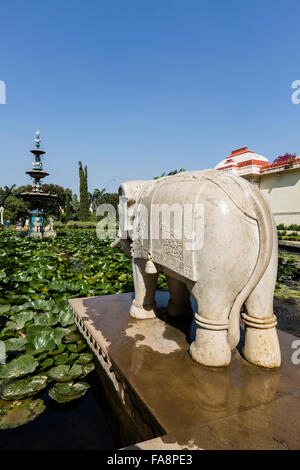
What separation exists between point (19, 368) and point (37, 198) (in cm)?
1371

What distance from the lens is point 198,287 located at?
1612 millimetres

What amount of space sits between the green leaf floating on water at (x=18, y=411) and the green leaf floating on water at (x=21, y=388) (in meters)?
0.05

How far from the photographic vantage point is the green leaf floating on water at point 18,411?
1608 millimetres

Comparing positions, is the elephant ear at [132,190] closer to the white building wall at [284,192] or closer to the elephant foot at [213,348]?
the elephant foot at [213,348]

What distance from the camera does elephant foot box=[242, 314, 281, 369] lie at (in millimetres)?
1643

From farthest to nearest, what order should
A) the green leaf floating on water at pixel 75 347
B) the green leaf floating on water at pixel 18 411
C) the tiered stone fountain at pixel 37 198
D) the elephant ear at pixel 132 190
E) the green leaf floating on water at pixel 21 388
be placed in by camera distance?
1. the tiered stone fountain at pixel 37 198
2. the elephant ear at pixel 132 190
3. the green leaf floating on water at pixel 75 347
4. the green leaf floating on water at pixel 21 388
5. the green leaf floating on water at pixel 18 411

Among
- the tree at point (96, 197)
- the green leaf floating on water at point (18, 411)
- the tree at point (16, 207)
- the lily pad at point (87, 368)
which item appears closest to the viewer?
the green leaf floating on water at point (18, 411)

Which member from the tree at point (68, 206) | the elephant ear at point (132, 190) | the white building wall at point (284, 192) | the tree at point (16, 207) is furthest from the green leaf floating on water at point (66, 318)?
the tree at point (16, 207)

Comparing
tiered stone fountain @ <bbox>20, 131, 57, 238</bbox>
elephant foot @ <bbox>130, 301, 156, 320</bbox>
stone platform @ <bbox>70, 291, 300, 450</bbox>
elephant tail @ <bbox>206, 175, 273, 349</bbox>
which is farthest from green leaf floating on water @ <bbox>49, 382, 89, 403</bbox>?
tiered stone fountain @ <bbox>20, 131, 57, 238</bbox>

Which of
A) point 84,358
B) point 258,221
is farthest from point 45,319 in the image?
point 258,221

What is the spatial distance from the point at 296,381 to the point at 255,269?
2.34 feet

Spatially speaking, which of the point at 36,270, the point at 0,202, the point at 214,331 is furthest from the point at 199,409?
the point at 0,202

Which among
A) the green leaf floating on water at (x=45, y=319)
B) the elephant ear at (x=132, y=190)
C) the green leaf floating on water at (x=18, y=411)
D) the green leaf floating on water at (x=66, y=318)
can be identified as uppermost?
the elephant ear at (x=132, y=190)

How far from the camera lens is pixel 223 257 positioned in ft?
4.87
